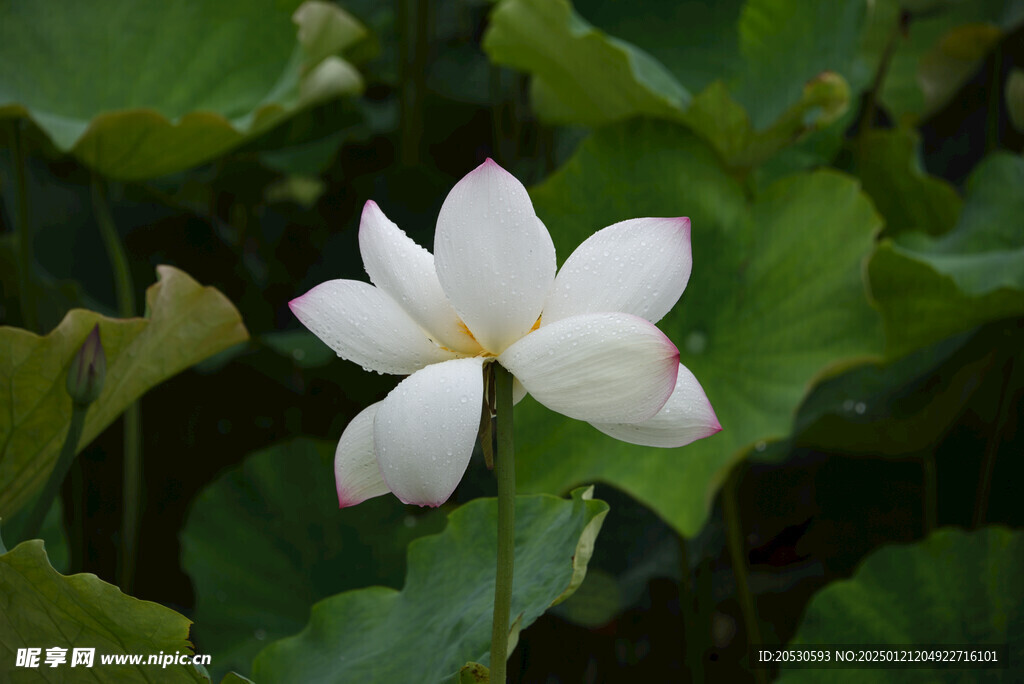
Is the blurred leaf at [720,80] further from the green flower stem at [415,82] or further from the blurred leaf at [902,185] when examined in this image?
the green flower stem at [415,82]

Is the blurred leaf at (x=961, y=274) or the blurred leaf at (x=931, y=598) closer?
the blurred leaf at (x=931, y=598)

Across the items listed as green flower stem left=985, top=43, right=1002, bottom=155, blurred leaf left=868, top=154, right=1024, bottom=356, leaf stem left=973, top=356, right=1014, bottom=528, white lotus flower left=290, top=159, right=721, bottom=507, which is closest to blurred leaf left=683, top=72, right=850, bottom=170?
blurred leaf left=868, top=154, right=1024, bottom=356

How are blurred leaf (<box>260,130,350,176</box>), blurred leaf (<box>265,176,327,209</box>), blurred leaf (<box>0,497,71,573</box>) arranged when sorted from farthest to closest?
blurred leaf (<box>265,176,327,209</box>) → blurred leaf (<box>260,130,350,176</box>) → blurred leaf (<box>0,497,71,573</box>)

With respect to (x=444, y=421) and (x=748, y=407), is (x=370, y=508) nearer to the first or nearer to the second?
(x=748, y=407)

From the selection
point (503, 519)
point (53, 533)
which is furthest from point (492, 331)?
point (53, 533)

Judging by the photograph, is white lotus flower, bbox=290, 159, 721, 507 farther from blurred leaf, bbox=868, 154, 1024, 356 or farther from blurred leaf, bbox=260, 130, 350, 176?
blurred leaf, bbox=260, 130, 350, 176

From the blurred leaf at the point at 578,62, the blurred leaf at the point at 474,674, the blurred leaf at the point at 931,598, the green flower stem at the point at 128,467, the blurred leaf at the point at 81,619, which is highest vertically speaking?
the blurred leaf at the point at 578,62

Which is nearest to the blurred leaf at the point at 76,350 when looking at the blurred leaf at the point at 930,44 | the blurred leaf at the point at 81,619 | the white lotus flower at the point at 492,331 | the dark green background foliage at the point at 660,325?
the dark green background foliage at the point at 660,325
